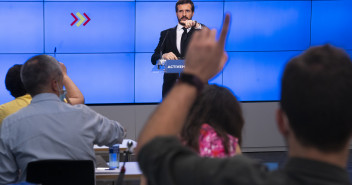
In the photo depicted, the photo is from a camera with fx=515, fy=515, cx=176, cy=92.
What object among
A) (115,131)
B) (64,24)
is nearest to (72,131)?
(115,131)

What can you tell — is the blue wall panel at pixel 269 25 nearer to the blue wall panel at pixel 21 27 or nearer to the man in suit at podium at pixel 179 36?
the man in suit at podium at pixel 179 36

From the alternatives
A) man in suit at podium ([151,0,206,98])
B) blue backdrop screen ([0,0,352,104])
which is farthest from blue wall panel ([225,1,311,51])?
man in suit at podium ([151,0,206,98])

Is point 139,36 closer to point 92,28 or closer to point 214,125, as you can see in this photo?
point 92,28

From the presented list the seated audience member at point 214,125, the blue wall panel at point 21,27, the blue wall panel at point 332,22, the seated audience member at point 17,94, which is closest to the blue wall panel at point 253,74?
the blue wall panel at point 332,22

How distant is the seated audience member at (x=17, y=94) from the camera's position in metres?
3.62

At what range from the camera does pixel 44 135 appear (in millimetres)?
2705

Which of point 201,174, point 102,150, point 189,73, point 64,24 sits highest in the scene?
point 64,24

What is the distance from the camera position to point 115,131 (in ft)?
9.77

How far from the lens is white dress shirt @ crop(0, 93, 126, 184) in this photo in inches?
106

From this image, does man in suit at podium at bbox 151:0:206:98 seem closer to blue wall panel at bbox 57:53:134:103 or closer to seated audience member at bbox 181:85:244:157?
blue wall panel at bbox 57:53:134:103

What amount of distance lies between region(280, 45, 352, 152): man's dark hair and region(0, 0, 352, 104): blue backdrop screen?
248 inches

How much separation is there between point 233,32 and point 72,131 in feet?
17.7

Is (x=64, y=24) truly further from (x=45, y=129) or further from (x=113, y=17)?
(x=45, y=129)

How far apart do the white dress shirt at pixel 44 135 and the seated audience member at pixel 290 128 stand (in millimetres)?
1907
